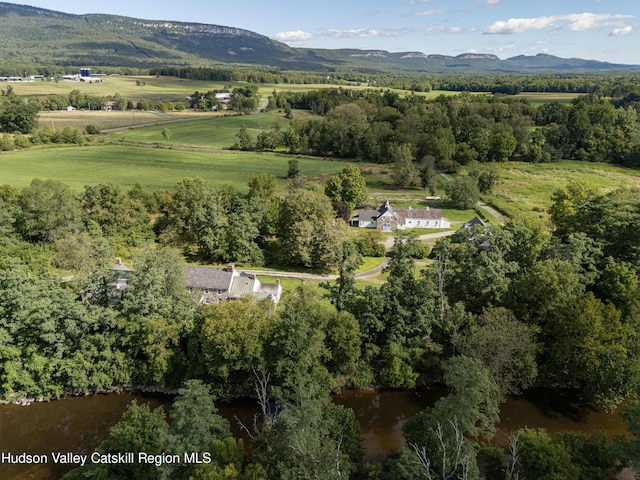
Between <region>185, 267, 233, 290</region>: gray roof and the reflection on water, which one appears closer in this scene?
the reflection on water

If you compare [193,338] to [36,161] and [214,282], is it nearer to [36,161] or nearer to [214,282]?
[214,282]

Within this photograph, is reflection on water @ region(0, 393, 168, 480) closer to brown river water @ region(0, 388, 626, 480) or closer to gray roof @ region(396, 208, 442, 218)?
brown river water @ region(0, 388, 626, 480)

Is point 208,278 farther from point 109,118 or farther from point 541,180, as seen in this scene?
point 109,118

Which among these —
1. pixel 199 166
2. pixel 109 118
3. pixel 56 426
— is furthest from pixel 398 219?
pixel 109 118

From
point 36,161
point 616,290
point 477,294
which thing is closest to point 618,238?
point 616,290

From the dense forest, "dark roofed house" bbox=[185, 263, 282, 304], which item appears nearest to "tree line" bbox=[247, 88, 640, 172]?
the dense forest
